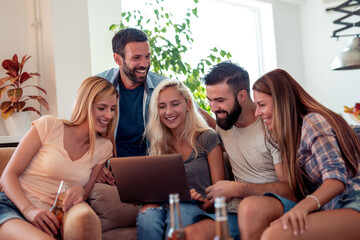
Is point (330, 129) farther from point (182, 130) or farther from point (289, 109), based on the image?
point (182, 130)

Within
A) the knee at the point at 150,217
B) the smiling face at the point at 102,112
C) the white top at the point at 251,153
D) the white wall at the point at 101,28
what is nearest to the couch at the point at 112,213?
the knee at the point at 150,217

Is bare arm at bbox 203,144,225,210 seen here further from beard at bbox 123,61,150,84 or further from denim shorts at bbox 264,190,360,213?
beard at bbox 123,61,150,84

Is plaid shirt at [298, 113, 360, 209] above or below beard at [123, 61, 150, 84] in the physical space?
below

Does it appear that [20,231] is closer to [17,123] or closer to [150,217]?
[150,217]

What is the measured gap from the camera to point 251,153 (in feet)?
7.95

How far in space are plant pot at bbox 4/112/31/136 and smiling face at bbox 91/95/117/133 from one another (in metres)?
1.08

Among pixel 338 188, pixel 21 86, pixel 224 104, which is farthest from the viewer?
pixel 21 86

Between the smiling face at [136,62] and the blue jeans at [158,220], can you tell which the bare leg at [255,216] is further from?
the smiling face at [136,62]

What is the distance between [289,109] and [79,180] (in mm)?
1088

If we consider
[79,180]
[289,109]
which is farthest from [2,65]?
[289,109]

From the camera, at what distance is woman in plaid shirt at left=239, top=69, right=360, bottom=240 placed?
1.64m

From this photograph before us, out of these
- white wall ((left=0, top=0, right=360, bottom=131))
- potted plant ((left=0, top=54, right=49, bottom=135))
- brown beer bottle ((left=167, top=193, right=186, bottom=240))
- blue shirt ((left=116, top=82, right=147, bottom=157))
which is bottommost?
brown beer bottle ((left=167, top=193, right=186, bottom=240))

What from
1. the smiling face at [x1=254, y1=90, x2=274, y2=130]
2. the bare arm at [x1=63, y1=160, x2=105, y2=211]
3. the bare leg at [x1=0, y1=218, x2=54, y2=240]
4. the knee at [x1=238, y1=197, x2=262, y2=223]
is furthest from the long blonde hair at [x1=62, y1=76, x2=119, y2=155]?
the knee at [x1=238, y1=197, x2=262, y2=223]

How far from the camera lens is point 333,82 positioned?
5707mm
